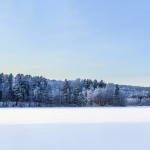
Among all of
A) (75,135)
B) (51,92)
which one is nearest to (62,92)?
(51,92)

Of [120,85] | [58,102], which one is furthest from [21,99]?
[120,85]

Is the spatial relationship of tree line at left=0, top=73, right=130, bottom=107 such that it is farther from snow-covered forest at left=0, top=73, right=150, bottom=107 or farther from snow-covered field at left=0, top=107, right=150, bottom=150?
snow-covered field at left=0, top=107, right=150, bottom=150

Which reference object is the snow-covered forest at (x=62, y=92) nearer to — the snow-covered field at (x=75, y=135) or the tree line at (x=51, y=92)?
the tree line at (x=51, y=92)

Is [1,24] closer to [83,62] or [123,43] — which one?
[83,62]

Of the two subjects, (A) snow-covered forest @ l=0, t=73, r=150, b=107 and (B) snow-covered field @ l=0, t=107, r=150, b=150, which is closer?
(B) snow-covered field @ l=0, t=107, r=150, b=150

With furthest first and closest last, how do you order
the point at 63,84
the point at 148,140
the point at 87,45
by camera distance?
the point at 87,45
the point at 63,84
the point at 148,140

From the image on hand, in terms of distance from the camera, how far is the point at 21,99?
8422 millimetres

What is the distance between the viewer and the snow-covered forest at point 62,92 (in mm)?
8273

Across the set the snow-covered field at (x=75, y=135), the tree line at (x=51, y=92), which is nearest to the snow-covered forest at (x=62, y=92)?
the tree line at (x=51, y=92)

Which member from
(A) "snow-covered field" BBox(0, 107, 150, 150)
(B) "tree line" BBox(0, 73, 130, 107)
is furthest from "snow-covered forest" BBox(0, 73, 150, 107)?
(A) "snow-covered field" BBox(0, 107, 150, 150)

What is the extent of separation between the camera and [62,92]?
8391 mm

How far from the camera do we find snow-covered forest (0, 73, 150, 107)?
8273mm

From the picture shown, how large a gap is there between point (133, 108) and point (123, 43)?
1466 millimetres

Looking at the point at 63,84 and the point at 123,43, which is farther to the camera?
the point at 123,43
